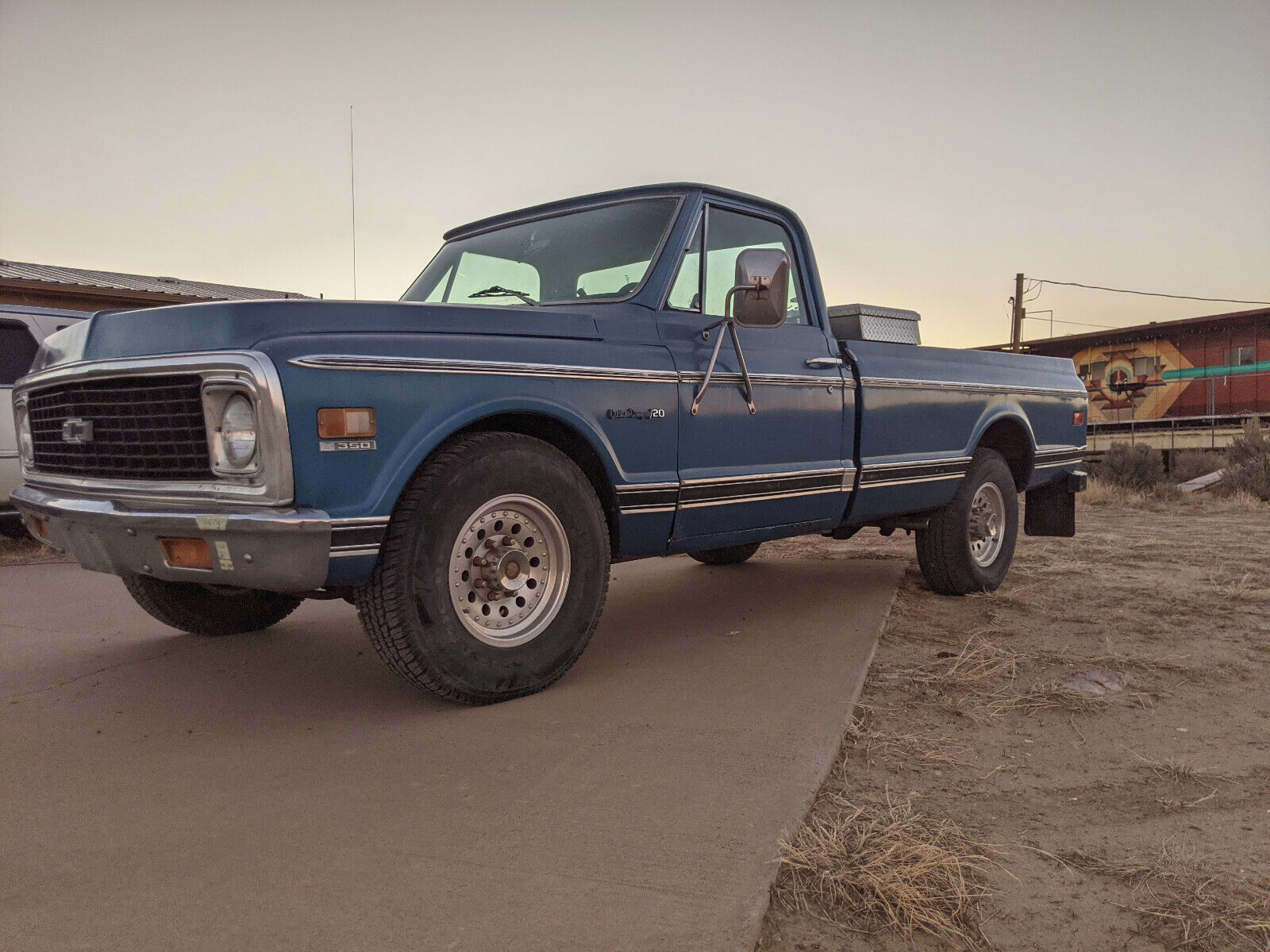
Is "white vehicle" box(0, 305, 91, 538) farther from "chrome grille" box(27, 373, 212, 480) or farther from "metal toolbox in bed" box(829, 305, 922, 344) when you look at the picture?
"metal toolbox in bed" box(829, 305, 922, 344)

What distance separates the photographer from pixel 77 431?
315cm

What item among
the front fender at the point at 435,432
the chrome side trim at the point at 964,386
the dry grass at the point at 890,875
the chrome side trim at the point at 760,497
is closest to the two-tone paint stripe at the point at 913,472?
the chrome side trim at the point at 760,497

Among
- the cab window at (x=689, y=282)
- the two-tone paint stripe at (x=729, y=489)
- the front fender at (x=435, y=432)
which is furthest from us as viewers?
the cab window at (x=689, y=282)

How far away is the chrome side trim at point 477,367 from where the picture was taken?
269cm

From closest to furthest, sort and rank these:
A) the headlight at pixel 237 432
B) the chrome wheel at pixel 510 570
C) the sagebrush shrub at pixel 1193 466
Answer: the headlight at pixel 237 432, the chrome wheel at pixel 510 570, the sagebrush shrub at pixel 1193 466

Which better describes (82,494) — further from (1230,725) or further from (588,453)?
(1230,725)

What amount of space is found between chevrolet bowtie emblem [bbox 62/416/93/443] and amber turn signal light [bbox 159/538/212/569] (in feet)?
2.01

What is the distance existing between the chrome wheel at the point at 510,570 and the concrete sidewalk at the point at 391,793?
0.28m

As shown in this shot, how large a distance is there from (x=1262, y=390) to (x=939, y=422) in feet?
86.1

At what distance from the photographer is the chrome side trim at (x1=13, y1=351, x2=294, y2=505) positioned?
2588mm

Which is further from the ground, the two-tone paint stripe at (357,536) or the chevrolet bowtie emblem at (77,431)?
the chevrolet bowtie emblem at (77,431)

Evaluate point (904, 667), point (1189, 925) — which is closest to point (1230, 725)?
point (904, 667)

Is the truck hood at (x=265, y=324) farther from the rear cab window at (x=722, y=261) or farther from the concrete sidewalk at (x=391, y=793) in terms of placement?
the concrete sidewalk at (x=391, y=793)

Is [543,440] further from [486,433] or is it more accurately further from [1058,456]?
[1058,456]
